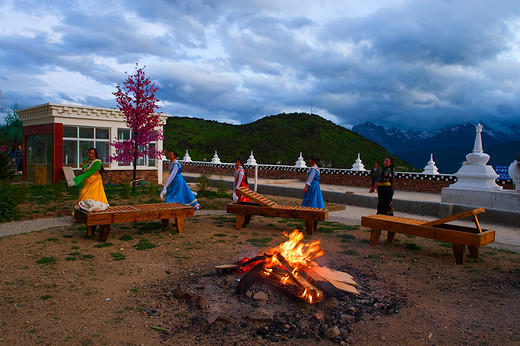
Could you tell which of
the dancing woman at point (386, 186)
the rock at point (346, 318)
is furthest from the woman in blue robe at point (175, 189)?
the rock at point (346, 318)

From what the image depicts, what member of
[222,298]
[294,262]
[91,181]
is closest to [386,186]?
[294,262]

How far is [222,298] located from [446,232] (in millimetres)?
4041

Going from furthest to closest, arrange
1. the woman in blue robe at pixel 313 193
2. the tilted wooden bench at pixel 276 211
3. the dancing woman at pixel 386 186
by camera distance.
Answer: the woman in blue robe at pixel 313 193
the dancing woman at pixel 386 186
the tilted wooden bench at pixel 276 211

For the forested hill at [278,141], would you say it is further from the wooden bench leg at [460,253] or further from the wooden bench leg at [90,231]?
the wooden bench leg at [460,253]

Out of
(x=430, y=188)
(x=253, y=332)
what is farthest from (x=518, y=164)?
(x=253, y=332)

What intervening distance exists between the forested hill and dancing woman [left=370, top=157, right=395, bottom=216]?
30.9 metres

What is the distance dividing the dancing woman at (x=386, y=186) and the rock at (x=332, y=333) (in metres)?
5.56

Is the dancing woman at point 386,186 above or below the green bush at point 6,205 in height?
above

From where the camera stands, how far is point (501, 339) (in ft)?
12.1

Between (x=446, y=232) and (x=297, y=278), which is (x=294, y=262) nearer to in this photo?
(x=297, y=278)

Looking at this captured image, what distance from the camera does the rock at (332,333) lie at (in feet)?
12.0

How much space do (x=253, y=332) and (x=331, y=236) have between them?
4.80 m

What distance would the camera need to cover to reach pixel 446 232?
6.33 m

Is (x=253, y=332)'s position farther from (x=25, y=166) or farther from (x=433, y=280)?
(x=25, y=166)
